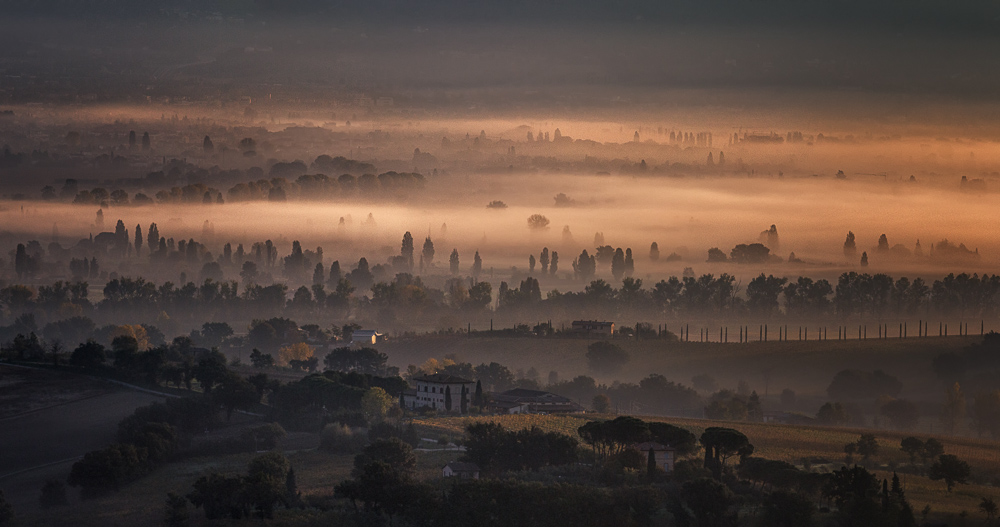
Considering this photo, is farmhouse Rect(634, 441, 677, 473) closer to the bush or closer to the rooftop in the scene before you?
the rooftop

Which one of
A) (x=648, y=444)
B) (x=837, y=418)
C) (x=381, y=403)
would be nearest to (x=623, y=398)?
(x=837, y=418)

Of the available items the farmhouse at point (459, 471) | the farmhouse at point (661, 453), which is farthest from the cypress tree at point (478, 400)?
the farmhouse at point (459, 471)

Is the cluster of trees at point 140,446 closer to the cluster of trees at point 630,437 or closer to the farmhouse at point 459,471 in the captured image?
the farmhouse at point 459,471

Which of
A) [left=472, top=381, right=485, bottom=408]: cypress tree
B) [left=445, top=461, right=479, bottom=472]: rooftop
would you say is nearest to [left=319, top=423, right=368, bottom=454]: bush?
[left=445, top=461, right=479, bottom=472]: rooftop

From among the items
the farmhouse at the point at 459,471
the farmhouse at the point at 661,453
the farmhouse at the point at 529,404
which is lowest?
the farmhouse at the point at 459,471

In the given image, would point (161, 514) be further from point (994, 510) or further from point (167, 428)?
point (994, 510)
